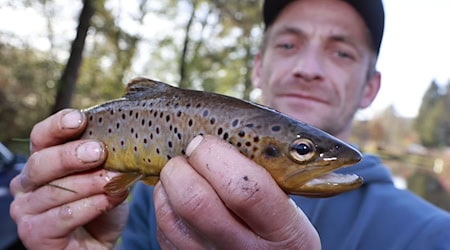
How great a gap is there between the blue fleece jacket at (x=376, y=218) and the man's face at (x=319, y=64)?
435 mm

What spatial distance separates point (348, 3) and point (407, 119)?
82.6m

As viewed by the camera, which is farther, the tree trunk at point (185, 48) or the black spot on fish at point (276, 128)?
the tree trunk at point (185, 48)

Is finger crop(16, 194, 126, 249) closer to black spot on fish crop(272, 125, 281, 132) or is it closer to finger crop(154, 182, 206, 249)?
finger crop(154, 182, 206, 249)

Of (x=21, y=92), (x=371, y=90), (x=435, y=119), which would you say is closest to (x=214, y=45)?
(x=21, y=92)

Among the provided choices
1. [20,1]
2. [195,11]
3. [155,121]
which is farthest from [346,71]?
[195,11]

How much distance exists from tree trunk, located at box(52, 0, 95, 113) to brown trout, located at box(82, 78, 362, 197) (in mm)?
8953

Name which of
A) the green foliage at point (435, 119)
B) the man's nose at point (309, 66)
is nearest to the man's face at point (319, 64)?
the man's nose at point (309, 66)

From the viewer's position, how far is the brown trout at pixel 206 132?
139cm

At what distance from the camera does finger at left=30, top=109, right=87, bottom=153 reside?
6.02ft

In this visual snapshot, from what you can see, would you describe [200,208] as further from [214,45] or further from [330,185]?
[214,45]

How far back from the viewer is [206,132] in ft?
5.02

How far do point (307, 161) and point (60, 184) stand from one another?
1081 millimetres

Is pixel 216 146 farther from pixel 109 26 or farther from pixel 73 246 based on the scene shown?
pixel 109 26

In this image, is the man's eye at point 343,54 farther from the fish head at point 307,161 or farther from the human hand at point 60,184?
the human hand at point 60,184
